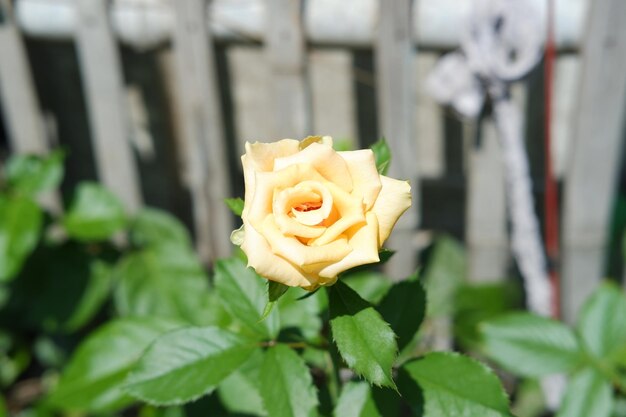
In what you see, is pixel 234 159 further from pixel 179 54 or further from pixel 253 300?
pixel 253 300

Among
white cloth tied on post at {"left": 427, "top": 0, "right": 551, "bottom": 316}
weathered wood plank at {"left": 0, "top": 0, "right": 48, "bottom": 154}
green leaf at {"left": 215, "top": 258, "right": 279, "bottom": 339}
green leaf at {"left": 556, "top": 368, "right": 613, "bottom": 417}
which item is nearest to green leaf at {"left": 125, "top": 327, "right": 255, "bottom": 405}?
green leaf at {"left": 215, "top": 258, "right": 279, "bottom": 339}

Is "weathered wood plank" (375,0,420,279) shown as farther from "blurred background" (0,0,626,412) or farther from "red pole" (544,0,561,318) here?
"red pole" (544,0,561,318)

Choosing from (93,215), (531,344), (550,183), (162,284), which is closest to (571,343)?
(531,344)

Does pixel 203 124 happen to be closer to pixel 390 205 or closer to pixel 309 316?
pixel 309 316

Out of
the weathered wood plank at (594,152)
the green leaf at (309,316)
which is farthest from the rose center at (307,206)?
the weathered wood plank at (594,152)

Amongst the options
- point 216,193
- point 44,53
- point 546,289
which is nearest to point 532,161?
point 546,289

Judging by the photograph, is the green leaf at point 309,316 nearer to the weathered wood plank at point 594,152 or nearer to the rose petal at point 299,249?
the rose petal at point 299,249
